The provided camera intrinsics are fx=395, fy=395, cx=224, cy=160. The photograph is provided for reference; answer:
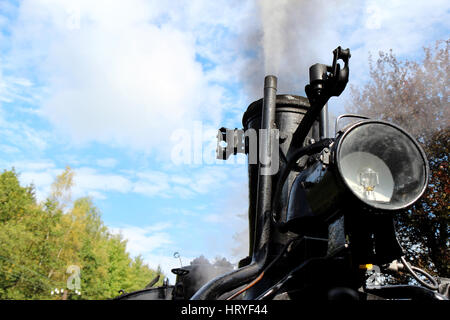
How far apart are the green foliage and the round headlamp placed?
25.0m

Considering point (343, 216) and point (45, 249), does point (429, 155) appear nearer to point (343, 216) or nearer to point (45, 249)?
point (343, 216)

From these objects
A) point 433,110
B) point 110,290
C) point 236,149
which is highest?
point 433,110

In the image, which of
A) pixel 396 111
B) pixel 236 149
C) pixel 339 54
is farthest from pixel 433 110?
pixel 339 54

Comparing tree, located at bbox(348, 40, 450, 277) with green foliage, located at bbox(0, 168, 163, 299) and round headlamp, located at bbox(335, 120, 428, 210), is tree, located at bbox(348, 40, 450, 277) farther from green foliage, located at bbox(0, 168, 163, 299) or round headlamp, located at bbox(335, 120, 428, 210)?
green foliage, located at bbox(0, 168, 163, 299)

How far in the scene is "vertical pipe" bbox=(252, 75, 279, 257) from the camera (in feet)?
9.23

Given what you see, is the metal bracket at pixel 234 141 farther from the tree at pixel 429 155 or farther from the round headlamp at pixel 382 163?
the tree at pixel 429 155

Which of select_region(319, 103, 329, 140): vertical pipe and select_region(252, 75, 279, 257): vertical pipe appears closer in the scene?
select_region(252, 75, 279, 257): vertical pipe

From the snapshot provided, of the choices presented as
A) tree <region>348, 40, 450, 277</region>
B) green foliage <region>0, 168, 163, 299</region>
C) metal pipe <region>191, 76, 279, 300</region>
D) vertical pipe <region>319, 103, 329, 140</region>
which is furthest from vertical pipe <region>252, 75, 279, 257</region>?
green foliage <region>0, 168, 163, 299</region>

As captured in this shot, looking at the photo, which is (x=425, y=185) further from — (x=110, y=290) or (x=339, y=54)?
(x=110, y=290)

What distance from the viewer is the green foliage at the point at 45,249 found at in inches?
922

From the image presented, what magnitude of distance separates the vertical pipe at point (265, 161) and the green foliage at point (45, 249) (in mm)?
23956

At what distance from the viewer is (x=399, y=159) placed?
6.63 ft

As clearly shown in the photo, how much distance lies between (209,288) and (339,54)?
156 cm

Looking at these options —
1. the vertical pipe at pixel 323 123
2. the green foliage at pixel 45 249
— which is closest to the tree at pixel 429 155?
→ the vertical pipe at pixel 323 123
